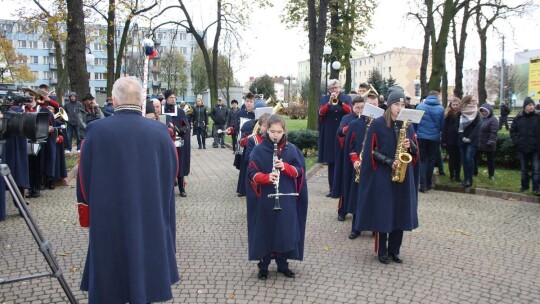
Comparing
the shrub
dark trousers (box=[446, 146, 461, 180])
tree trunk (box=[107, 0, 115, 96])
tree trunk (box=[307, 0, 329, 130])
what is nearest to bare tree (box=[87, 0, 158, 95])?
tree trunk (box=[107, 0, 115, 96])

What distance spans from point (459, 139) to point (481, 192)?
4.15ft

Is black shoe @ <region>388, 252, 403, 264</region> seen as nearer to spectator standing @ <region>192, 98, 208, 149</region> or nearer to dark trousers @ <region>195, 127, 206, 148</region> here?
spectator standing @ <region>192, 98, 208, 149</region>

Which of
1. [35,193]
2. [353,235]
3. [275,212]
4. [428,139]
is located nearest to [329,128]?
[428,139]

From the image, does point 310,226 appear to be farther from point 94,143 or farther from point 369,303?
point 94,143

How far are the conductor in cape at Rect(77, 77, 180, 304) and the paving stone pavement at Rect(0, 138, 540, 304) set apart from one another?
1.42 m

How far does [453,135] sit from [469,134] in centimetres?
69

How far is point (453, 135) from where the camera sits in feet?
38.3

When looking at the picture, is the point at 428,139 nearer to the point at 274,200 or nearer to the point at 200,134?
the point at 274,200

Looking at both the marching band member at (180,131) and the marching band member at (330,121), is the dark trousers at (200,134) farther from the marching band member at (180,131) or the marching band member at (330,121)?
the marching band member at (330,121)

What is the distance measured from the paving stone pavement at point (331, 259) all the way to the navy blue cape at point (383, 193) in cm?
53

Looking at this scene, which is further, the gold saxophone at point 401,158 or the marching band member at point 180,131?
the marching band member at point 180,131

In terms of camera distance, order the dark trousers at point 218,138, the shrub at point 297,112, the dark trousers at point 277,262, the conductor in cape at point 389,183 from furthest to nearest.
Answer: the shrub at point 297,112, the dark trousers at point 218,138, the conductor in cape at point 389,183, the dark trousers at point 277,262

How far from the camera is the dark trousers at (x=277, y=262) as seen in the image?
5512 mm

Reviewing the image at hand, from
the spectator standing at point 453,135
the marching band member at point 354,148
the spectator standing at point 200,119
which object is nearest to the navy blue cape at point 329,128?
the marching band member at point 354,148
